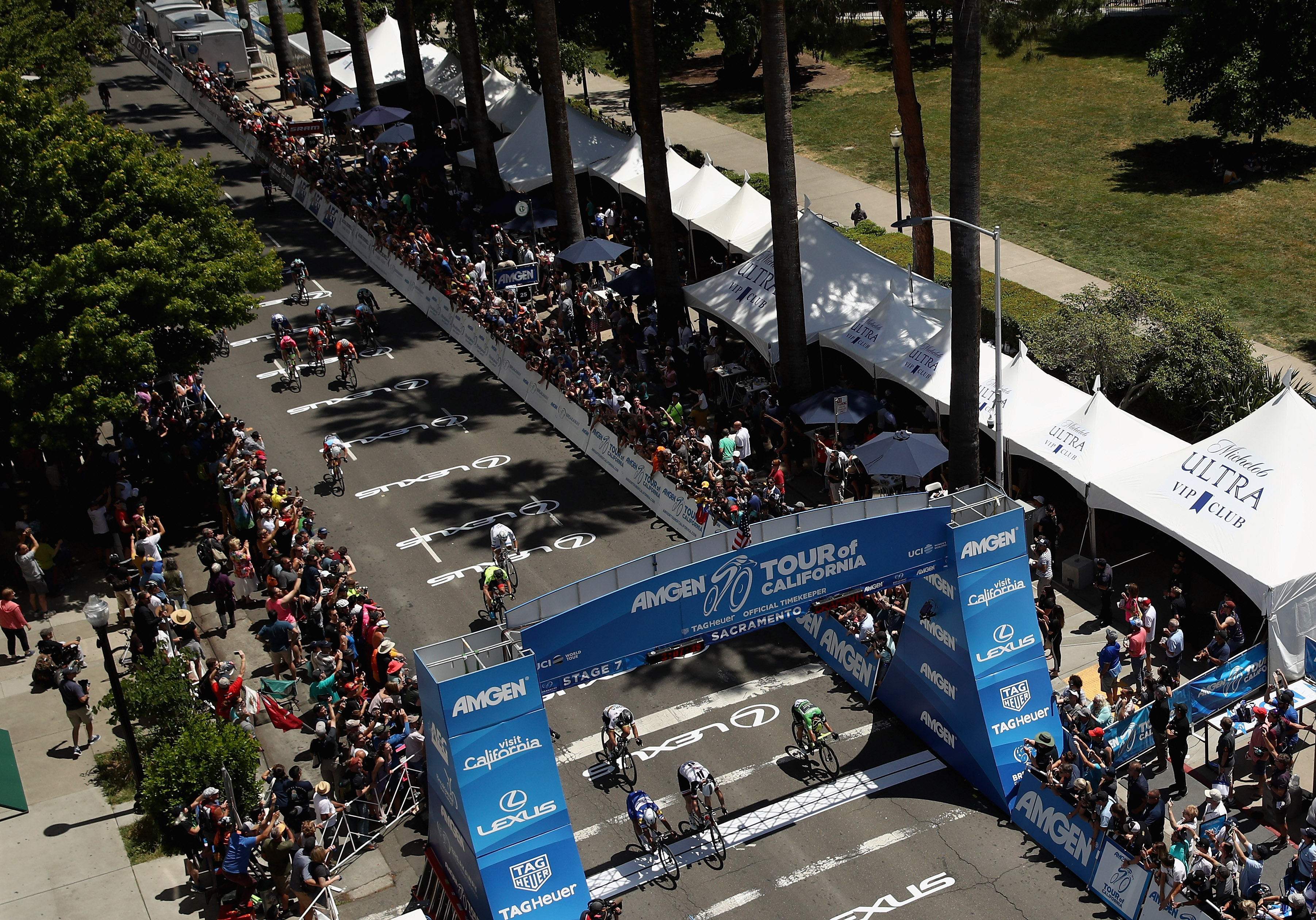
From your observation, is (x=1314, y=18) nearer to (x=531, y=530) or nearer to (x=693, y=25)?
(x=693, y=25)

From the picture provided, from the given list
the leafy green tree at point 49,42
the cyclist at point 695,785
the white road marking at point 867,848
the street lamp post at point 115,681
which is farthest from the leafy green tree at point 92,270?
the white road marking at point 867,848

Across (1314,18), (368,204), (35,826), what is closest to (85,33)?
(368,204)

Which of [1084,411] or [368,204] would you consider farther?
[368,204]

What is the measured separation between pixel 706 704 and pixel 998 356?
27.8ft

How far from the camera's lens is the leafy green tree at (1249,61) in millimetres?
42156

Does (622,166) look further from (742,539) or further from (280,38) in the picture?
(280,38)

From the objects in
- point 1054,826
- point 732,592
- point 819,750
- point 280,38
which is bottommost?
point 819,750

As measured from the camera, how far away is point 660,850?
61.2ft

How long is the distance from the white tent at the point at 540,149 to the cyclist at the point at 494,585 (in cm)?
2020

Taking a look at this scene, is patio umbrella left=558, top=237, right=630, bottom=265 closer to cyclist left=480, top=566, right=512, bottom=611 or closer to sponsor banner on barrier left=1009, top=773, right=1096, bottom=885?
cyclist left=480, top=566, right=512, bottom=611

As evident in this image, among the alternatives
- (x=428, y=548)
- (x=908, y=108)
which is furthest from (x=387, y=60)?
(x=428, y=548)

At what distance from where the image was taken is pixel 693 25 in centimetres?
4625

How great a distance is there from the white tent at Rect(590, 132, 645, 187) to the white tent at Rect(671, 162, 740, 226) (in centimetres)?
252

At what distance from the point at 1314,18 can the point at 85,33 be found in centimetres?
4198
